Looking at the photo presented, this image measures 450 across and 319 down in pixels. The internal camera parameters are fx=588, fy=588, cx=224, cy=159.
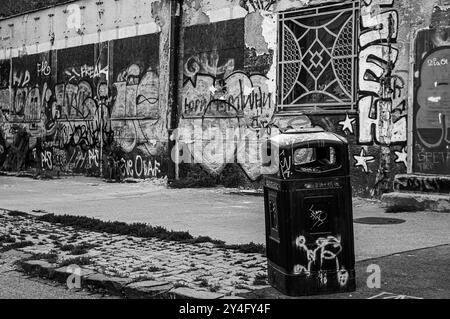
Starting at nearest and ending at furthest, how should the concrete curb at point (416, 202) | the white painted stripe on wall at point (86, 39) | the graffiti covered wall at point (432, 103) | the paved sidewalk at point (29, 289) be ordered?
the paved sidewalk at point (29, 289)
the concrete curb at point (416, 202)
the graffiti covered wall at point (432, 103)
the white painted stripe on wall at point (86, 39)

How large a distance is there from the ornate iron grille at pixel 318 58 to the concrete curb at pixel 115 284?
7.84 meters

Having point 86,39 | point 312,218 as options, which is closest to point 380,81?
point 312,218

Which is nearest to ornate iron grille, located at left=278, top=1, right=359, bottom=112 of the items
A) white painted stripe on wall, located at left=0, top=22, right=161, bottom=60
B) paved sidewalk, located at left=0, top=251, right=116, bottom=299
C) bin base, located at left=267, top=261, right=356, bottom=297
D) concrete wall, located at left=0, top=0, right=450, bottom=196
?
concrete wall, located at left=0, top=0, right=450, bottom=196

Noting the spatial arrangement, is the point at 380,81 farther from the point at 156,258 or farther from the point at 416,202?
the point at 156,258

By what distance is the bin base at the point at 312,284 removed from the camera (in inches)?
197

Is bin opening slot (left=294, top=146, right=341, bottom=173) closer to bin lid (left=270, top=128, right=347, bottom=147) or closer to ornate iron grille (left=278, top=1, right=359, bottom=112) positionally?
bin lid (left=270, top=128, right=347, bottom=147)

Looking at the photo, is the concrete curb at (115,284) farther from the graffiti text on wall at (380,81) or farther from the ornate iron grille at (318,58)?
the ornate iron grille at (318,58)

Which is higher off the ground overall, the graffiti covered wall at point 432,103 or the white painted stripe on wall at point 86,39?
the white painted stripe on wall at point 86,39

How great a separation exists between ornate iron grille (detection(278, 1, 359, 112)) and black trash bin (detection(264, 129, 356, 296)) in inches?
299

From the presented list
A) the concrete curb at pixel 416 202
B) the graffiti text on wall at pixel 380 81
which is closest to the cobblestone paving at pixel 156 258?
the concrete curb at pixel 416 202

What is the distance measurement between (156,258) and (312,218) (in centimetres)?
244

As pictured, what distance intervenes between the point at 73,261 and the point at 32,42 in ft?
57.0

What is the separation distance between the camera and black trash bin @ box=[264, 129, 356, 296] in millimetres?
4973

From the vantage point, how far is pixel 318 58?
516 inches
